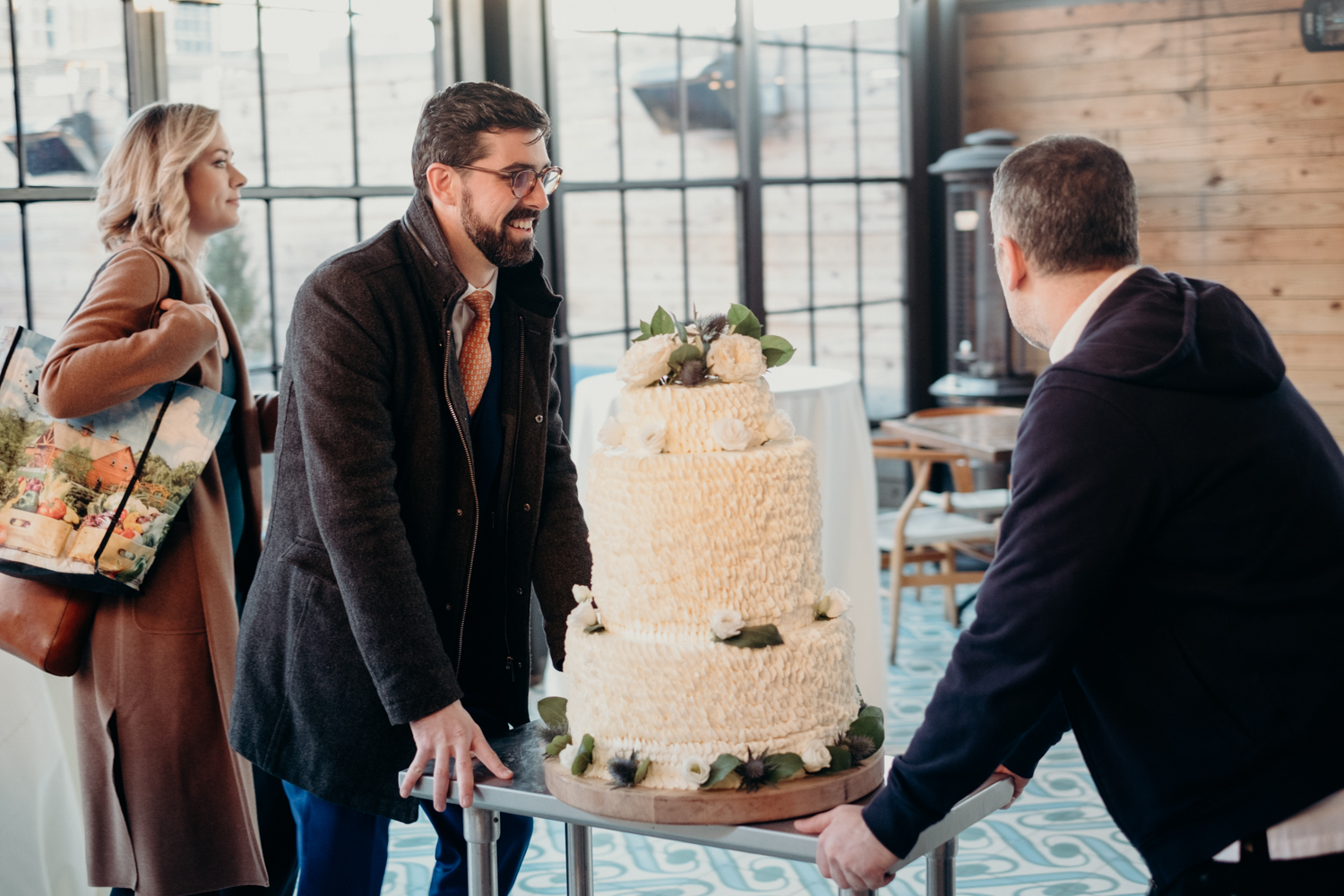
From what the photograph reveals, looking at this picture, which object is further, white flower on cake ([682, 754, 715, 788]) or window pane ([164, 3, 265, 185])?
window pane ([164, 3, 265, 185])

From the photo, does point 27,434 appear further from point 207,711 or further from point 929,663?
point 929,663

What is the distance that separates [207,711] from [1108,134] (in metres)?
4.53

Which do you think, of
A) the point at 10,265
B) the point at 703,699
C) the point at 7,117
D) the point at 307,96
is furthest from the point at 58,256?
the point at 703,699

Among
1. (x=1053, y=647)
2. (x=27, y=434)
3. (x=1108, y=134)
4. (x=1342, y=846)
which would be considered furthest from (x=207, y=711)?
(x=1108, y=134)

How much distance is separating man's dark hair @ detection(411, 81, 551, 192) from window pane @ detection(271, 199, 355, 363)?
198cm

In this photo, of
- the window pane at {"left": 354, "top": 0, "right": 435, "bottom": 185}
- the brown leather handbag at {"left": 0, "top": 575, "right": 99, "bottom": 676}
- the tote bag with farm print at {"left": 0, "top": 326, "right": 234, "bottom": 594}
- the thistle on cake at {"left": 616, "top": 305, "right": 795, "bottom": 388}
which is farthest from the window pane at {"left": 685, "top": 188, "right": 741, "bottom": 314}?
the thistle on cake at {"left": 616, "top": 305, "right": 795, "bottom": 388}

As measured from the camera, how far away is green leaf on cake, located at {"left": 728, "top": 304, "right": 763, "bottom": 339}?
156 cm

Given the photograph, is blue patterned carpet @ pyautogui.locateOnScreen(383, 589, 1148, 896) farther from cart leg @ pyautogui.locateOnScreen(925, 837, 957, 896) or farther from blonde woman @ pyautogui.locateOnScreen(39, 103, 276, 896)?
cart leg @ pyautogui.locateOnScreen(925, 837, 957, 896)

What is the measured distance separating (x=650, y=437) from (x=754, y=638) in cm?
25

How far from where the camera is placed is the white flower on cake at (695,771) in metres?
1.37

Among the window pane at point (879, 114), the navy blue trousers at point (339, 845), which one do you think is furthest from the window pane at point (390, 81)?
the navy blue trousers at point (339, 845)

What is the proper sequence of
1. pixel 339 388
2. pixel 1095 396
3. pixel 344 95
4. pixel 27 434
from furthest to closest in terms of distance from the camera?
pixel 344 95
pixel 27 434
pixel 339 388
pixel 1095 396

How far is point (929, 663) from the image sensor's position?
4.37m

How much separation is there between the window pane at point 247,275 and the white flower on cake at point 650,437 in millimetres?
2368
